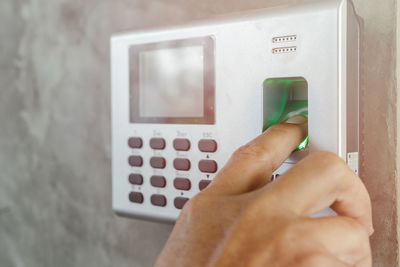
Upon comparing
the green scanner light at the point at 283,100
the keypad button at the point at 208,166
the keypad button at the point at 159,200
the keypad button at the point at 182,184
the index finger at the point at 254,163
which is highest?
the green scanner light at the point at 283,100

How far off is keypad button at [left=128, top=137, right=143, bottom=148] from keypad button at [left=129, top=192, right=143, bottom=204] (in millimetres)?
55

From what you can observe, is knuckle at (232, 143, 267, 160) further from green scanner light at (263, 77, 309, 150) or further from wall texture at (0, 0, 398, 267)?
wall texture at (0, 0, 398, 267)

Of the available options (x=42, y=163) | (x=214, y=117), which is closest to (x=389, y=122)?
(x=214, y=117)

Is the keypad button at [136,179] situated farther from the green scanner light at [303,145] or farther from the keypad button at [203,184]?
the green scanner light at [303,145]

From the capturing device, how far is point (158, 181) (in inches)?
17.3

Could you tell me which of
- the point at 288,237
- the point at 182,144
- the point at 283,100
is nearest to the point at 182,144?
the point at 182,144

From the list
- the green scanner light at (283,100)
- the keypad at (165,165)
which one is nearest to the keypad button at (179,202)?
the keypad at (165,165)

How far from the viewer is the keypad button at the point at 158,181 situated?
1.43ft

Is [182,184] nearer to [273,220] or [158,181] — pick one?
[158,181]

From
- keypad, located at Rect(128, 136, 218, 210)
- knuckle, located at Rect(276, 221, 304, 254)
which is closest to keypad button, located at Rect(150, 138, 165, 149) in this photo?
keypad, located at Rect(128, 136, 218, 210)

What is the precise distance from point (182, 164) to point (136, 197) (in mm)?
77

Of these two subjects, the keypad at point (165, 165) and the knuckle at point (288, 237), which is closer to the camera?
the knuckle at point (288, 237)

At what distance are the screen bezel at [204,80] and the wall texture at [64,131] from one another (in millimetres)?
74

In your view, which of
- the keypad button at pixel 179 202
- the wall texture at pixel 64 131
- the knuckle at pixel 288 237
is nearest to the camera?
the knuckle at pixel 288 237
